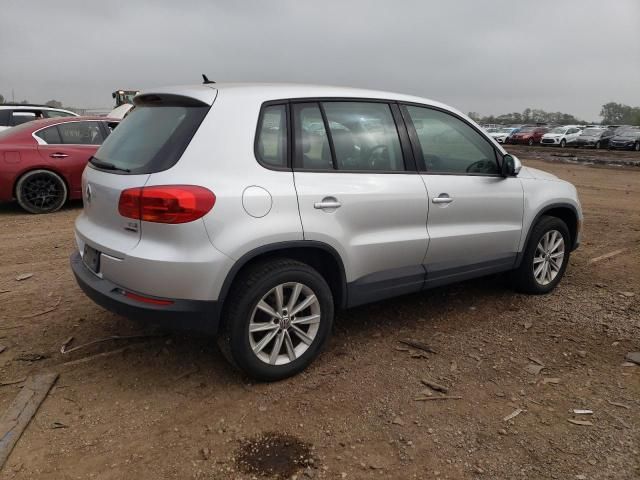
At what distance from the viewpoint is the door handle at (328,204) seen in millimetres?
Answer: 3145

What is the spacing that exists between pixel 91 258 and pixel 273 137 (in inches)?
52.8

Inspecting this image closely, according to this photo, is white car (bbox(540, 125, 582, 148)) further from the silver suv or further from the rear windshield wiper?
the rear windshield wiper

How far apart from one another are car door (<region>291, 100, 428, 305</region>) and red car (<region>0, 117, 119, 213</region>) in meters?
5.69

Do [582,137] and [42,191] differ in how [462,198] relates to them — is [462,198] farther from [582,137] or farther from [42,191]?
[582,137]

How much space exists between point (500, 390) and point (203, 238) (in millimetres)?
2003

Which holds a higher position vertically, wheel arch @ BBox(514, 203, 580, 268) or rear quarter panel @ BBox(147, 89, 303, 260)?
rear quarter panel @ BBox(147, 89, 303, 260)

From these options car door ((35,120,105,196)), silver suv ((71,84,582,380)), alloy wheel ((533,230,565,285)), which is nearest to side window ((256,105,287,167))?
silver suv ((71,84,582,380))

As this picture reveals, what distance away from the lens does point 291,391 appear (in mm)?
3168

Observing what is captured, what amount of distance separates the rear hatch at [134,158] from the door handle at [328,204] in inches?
32.7

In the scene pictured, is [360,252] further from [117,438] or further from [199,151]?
[117,438]

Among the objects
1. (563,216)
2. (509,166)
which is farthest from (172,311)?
(563,216)

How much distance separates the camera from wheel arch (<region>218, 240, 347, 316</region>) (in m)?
2.89

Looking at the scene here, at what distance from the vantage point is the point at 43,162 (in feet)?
25.8

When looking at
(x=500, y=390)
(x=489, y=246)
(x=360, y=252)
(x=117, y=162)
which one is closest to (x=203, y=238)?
(x=117, y=162)
